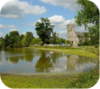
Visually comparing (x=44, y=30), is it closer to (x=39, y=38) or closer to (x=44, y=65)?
(x=39, y=38)

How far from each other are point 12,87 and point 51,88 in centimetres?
250

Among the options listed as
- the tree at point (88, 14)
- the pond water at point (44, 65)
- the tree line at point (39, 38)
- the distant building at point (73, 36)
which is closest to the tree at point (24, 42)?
the tree line at point (39, 38)

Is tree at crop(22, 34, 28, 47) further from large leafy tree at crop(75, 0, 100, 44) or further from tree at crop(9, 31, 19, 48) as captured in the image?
large leafy tree at crop(75, 0, 100, 44)

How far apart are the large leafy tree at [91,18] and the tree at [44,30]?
55474 millimetres

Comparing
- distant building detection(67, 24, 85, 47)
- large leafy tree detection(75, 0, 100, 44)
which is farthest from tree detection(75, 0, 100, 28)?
A: distant building detection(67, 24, 85, 47)

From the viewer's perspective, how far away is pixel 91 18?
36.7 feet

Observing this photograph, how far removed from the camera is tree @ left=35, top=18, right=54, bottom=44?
221 feet

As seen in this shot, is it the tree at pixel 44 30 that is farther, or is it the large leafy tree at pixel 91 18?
the tree at pixel 44 30

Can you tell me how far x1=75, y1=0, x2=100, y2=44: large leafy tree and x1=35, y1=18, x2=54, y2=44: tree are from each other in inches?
2184

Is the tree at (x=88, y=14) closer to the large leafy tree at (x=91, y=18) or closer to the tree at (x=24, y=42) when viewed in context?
the large leafy tree at (x=91, y=18)

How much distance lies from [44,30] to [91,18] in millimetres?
56313

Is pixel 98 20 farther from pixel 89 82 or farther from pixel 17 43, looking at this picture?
pixel 17 43

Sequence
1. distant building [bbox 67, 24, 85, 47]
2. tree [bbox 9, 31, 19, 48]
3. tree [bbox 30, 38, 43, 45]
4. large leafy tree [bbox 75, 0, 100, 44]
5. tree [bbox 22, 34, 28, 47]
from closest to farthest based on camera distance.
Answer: large leafy tree [bbox 75, 0, 100, 44], tree [bbox 22, 34, 28, 47], distant building [bbox 67, 24, 85, 47], tree [bbox 9, 31, 19, 48], tree [bbox 30, 38, 43, 45]

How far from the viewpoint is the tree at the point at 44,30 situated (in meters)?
67.3
